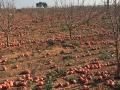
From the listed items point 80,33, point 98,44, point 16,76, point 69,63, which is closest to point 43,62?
point 69,63

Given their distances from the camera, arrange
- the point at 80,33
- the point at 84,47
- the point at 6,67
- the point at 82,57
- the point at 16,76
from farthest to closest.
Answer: the point at 80,33 → the point at 84,47 → the point at 82,57 → the point at 6,67 → the point at 16,76

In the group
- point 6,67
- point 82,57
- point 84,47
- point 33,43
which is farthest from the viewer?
point 33,43

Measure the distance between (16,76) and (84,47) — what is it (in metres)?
6.27

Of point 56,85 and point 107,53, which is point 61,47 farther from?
point 56,85

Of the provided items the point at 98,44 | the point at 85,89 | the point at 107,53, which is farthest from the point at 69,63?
the point at 98,44

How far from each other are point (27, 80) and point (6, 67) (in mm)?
2481

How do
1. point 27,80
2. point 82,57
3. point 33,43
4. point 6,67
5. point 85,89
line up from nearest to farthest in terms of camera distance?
point 85,89, point 27,80, point 6,67, point 82,57, point 33,43

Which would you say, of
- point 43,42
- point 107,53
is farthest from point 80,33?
point 107,53

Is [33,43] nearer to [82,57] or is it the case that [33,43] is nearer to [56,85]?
[82,57]

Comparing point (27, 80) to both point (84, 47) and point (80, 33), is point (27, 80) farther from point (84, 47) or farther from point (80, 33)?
point (80, 33)

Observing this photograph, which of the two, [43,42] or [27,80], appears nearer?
[27,80]

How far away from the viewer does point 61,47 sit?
1730cm

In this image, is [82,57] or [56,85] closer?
[56,85]

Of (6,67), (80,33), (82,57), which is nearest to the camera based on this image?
(6,67)
